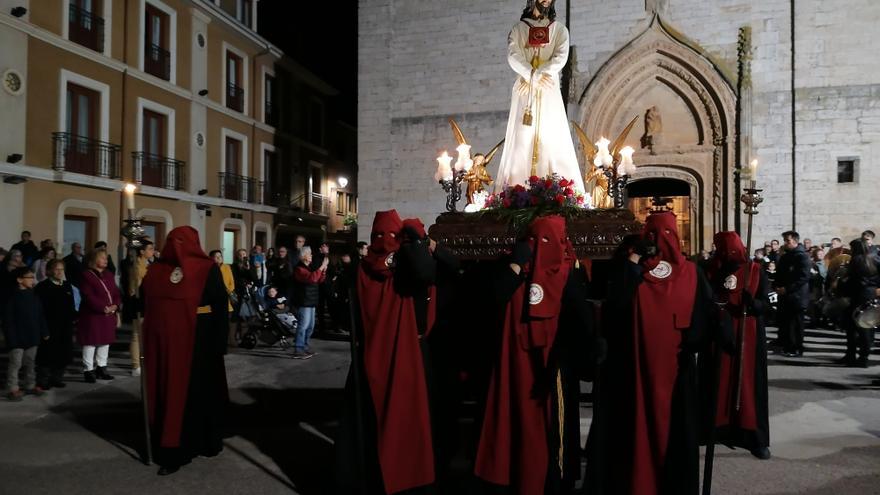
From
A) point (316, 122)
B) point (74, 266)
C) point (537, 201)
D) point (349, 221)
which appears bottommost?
point (74, 266)

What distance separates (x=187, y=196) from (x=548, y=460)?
1981 cm

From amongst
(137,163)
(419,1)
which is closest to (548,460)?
(419,1)

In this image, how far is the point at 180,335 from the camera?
16.6 ft

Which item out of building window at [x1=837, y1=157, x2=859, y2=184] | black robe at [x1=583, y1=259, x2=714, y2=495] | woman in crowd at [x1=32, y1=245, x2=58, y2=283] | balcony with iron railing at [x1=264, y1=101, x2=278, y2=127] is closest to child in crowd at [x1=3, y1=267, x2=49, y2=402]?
woman in crowd at [x1=32, y1=245, x2=58, y2=283]

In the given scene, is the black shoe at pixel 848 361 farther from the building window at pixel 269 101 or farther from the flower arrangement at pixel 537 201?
the building window at pixel 269 101

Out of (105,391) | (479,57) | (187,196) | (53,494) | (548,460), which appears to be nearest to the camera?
(548,460)

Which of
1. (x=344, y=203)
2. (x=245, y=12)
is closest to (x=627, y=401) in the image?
(x=245, y=12)

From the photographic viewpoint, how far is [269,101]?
88.1ft

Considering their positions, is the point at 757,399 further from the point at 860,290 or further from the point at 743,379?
the point at 860,290

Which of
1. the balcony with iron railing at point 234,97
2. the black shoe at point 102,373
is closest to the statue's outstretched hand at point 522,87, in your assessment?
the black shoe at point 102,373

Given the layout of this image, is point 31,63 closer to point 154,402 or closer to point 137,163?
point 137,163

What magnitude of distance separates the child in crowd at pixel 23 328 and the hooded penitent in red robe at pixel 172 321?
287 cm

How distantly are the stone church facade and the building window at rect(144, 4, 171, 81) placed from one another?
716cm

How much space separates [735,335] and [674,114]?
458 inches
